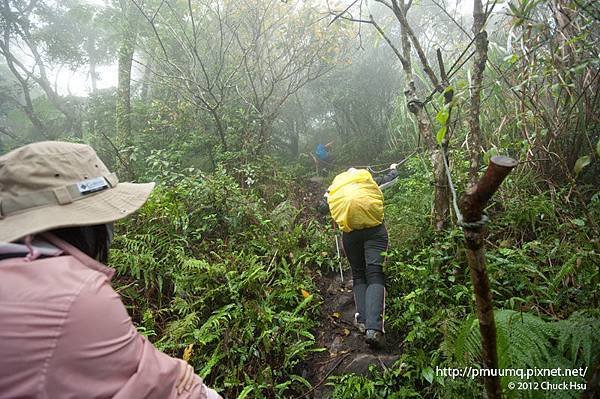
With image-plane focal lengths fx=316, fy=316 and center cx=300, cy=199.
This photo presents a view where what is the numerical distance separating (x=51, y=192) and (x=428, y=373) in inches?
104

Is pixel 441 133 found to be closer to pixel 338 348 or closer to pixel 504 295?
pixel 504 295

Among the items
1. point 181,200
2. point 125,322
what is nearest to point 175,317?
point 181,200

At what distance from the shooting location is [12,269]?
0.90 m

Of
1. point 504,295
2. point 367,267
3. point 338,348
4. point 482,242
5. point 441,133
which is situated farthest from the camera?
point 367,267

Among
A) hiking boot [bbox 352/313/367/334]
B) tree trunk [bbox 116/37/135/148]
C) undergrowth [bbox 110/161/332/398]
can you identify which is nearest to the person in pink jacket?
undergrowth [bbox 110/161/332/398]

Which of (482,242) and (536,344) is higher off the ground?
(482,242)

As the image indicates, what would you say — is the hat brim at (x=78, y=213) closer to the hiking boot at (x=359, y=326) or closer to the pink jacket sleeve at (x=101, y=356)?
the pink jacket sleeve at (x=101, y=356)

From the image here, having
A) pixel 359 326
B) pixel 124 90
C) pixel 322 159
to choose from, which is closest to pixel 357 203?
pixel 359 326

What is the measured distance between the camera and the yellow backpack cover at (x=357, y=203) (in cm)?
339

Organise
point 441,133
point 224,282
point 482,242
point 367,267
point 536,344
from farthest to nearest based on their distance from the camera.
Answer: point 224,282 → point 367,267 → point 536,344 → point 441,133 → point 482,242

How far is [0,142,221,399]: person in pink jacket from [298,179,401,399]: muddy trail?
1948mm

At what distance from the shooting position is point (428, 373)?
2416mm

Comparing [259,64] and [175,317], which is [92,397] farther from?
[259,64]

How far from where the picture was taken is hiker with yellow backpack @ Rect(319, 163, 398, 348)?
337 cm
